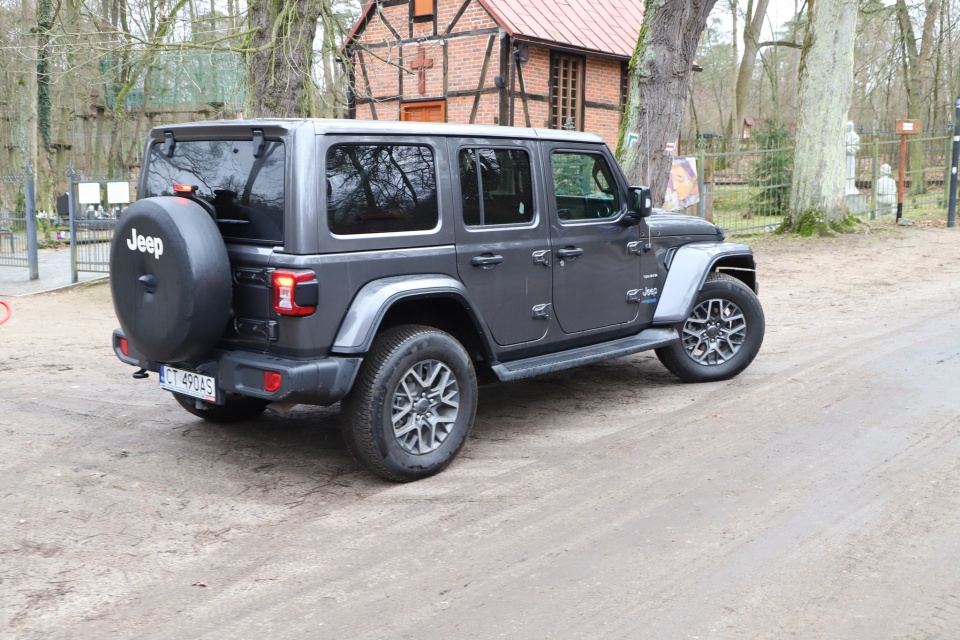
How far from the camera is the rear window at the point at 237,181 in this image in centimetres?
471

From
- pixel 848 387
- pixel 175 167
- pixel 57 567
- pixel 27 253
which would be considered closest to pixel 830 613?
pixel 57 567

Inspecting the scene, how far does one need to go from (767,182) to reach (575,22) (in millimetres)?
6947

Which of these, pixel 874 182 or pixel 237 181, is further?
pixel 874 182

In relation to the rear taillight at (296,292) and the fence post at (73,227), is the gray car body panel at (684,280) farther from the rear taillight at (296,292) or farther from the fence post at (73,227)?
the fence post at (73,227)

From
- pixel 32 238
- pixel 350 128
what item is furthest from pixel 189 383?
pixel 32 238

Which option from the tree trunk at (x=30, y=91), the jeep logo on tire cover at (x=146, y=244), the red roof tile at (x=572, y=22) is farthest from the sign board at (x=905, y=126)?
the tree trunk at (x=30, y=91)

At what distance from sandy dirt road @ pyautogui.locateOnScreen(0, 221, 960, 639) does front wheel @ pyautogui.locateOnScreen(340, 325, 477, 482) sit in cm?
17

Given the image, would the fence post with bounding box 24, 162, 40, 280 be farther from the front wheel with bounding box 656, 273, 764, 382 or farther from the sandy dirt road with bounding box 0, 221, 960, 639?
the front wheel with bounding box 656, 273, 764, 382

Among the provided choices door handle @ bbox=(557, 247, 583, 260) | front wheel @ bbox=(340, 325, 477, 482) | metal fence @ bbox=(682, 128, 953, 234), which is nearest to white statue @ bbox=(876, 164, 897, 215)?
metal fence @ bbox=(682, 128, 953, 234)

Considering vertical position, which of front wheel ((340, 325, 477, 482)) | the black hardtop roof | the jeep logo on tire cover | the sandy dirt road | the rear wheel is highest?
the black hardtop roof

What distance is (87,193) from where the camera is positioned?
46.5 feet

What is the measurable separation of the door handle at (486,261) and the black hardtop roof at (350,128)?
713 mm

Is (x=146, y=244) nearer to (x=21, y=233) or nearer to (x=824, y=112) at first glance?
(x=21, y=233)

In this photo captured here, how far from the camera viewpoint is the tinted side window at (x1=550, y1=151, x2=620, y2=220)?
19.6 ft
